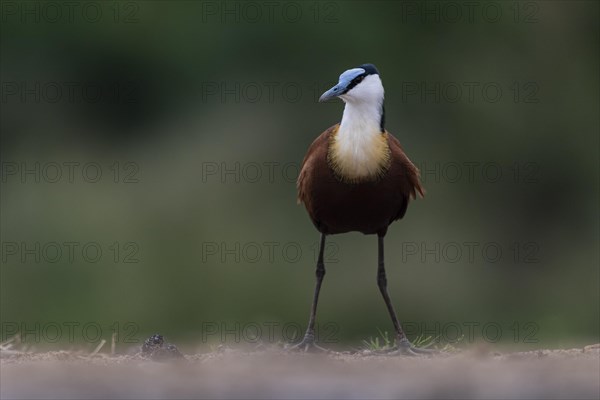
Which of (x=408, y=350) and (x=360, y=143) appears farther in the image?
(x=408, y=350)

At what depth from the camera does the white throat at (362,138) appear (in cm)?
486

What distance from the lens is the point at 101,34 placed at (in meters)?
11.2

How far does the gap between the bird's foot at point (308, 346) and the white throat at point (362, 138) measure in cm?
77

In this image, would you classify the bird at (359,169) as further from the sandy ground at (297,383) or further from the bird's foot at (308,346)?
the sandy ground at (297,383)

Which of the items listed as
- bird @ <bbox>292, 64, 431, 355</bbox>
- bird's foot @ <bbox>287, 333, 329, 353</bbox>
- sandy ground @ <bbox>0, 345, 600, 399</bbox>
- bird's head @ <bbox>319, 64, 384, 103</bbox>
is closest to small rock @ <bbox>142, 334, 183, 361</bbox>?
bird's foot @ <bbox>287, 333, 329, 353</bbox>

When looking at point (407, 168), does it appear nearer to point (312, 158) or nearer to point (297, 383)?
point (312, 158)

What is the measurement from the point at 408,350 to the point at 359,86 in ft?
3.58

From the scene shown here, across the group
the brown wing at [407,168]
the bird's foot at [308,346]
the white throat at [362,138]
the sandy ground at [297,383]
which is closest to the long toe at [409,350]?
the bird's foot at [308,346]

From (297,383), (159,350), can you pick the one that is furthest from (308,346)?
(297,383)

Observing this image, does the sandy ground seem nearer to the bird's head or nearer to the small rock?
the small rock

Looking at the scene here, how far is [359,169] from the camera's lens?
4863mm

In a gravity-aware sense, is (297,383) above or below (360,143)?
below

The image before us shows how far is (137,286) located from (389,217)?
403 centimetres

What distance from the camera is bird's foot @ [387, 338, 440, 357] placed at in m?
4.98
